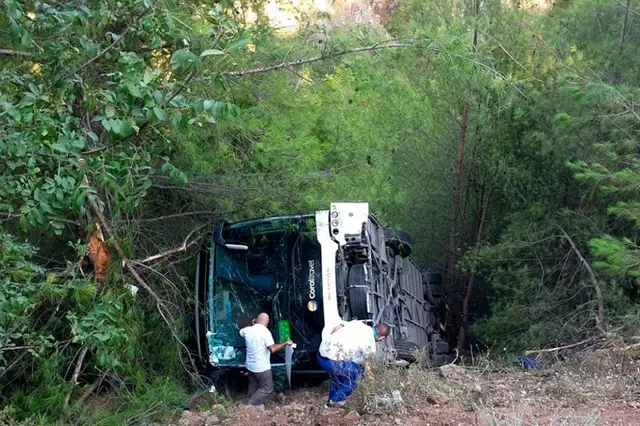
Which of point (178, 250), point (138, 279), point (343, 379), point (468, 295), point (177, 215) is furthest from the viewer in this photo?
point (468, 295)

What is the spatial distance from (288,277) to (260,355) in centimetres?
111

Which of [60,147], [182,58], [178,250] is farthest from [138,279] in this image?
[182,58]

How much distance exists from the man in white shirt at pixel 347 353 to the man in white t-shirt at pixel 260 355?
2.65ft

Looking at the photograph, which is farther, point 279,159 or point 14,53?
point 279,159

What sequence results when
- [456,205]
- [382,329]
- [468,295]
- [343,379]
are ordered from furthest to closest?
[468,295] → [456,205] → [382,329] → [343,379]

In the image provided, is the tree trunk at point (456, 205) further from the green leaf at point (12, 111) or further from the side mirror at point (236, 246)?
the green leaf at point (12, 111)

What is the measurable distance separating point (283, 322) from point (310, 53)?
3.20m

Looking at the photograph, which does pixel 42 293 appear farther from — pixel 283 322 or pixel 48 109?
pixel 283 322

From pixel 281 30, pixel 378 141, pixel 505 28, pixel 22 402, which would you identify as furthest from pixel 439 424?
pixel 505 28

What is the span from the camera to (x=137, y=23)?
6094 mm

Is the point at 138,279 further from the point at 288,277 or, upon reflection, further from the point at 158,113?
the point at 158,113

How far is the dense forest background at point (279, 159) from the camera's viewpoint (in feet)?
19.3

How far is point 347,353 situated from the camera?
8.61 meters

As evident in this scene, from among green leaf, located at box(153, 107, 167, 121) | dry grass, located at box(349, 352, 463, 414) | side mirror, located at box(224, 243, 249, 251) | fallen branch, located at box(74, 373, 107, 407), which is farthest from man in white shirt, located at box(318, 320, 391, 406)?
green leaf, located at box(153, 107, 167, 121)
